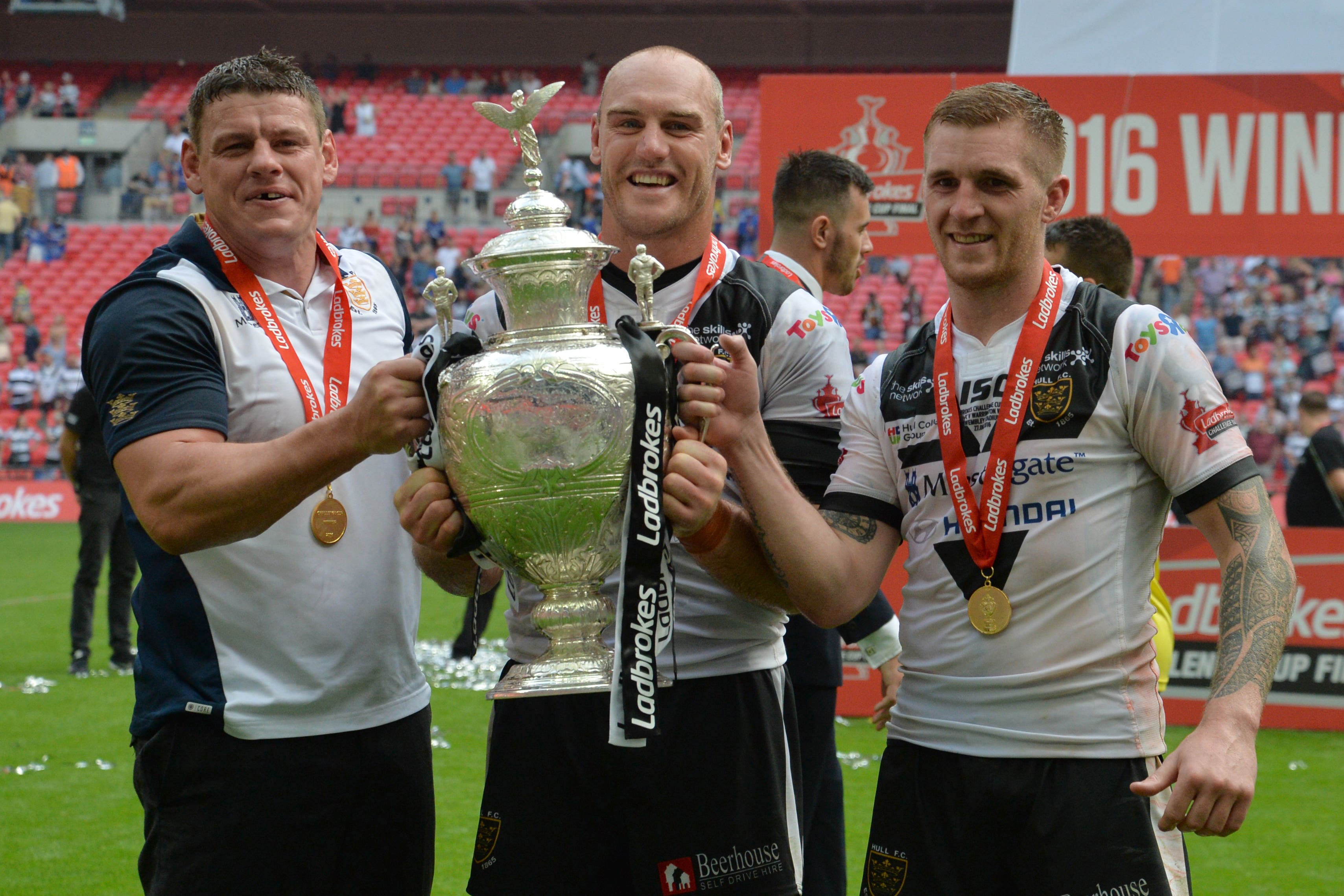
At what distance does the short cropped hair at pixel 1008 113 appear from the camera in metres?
2.33

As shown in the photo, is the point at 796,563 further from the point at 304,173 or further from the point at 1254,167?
the point at 1254,167

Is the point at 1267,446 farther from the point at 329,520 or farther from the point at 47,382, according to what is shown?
the point at 47,382

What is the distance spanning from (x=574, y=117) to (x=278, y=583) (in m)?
26.0

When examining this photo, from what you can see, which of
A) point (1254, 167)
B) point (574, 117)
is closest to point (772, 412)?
point (1254, 167)

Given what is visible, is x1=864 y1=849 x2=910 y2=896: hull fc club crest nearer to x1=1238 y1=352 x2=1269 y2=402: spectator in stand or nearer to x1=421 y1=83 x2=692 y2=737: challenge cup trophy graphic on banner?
x1=421 y1=83 x2=692 y2=737: challenge cup trophy graphic on banner

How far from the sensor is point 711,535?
89.1 inches

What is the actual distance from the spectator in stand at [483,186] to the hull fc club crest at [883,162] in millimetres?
19081

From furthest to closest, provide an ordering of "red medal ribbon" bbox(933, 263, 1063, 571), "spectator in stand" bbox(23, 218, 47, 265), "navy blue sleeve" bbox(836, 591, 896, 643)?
"spectator in stand" bbox(23, 218, 47, 265), "navy blue sleeve" bbox(836, 591, 896, 643), "red medal ribbon" bbox(933, 263, 1063, 571)

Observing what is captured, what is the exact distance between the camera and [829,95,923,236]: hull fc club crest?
7320mm

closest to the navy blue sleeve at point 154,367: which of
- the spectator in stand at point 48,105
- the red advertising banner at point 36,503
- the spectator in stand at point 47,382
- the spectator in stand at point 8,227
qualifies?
the red advertising banner at point 36,503

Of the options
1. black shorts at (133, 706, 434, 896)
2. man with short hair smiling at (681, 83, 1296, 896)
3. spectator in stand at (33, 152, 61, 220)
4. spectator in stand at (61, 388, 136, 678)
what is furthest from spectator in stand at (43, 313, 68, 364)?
man with short hair smiling at (681, 83, 1296, 896)

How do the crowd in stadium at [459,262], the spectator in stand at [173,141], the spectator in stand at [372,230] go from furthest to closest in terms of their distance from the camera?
1. the spectator in stand at [173,141]
2. the spectator in stand at [372,230]
3. the crowd in stadium at [459,262]

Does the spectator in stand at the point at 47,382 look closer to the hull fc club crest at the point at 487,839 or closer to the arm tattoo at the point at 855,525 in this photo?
the hull fc club crest at the point at 487,839

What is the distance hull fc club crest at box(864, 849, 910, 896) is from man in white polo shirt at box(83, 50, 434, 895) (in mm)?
906
